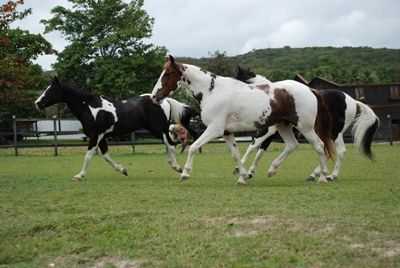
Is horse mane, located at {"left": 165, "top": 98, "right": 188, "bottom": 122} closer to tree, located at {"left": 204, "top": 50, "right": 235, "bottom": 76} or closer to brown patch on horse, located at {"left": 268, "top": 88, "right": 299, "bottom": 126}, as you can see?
brown patch on horse, located at {"left": 268, "top": 88, "right": 299, "bottom": 126}

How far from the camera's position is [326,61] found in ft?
339

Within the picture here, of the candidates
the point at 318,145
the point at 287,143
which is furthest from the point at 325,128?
the point at 287,143

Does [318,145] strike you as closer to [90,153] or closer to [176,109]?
[176,109]

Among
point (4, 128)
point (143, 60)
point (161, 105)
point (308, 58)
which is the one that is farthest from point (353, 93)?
point (308, 58)

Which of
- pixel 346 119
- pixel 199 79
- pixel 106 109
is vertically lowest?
pixel 346 119

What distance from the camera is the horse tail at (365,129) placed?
37.6 feet

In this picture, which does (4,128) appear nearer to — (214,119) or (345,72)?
(214,119)

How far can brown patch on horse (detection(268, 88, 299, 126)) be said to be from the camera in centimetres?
1005

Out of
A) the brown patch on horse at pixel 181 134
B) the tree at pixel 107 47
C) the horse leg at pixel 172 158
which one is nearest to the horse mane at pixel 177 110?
the horse leg at pixel 172 158

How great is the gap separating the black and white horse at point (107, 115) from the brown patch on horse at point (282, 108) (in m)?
3.46

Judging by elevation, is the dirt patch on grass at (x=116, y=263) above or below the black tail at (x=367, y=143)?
below

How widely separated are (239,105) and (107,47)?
44.0m

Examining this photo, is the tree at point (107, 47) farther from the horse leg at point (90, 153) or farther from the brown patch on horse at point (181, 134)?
the horse leg at point (90, 153)

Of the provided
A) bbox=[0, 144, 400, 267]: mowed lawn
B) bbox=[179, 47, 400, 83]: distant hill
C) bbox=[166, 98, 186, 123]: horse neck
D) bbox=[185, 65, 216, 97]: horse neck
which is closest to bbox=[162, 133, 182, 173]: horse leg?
bbox=[166, 98, 186, 123]: horse neck
